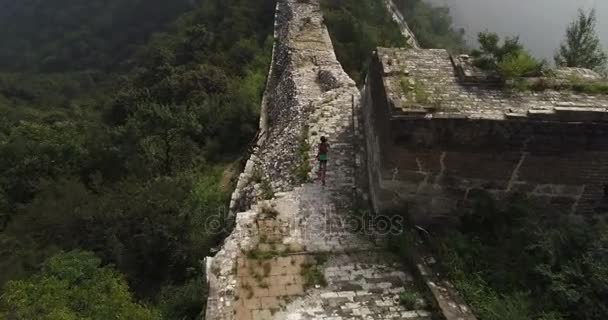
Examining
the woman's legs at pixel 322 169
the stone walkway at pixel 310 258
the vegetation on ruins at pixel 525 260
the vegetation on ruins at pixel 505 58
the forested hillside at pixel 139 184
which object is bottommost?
the forested hillside at pixel 139 184

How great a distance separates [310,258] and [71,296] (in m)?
3.66

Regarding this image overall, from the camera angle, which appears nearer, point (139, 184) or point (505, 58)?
point (505, 58)

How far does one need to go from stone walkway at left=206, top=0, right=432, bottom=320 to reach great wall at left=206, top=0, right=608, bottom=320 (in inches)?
0.7

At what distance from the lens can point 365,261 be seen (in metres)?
7.37

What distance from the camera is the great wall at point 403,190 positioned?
6.61 m

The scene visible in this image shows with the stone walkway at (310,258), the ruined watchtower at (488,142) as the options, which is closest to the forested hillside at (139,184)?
the stone walkway at (310,258)

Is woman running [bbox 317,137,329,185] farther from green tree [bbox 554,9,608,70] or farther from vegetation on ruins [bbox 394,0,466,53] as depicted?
vegetation on ruins [bbox 394,0,466,53]

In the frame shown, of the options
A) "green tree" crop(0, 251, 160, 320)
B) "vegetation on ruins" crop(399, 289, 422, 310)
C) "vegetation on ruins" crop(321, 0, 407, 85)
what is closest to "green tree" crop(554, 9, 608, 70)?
"vegetation on ruins" crop(321, 0, 407, 85)

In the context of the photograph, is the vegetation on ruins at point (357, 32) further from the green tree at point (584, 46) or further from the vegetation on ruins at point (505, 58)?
the vegetation on ruins at point (505, 58)

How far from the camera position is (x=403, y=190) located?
765 cm

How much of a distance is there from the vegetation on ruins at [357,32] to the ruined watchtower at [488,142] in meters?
9.09

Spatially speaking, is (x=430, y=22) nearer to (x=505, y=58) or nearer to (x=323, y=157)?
(x=505, y=58)

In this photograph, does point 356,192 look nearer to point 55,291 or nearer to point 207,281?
point 207,281

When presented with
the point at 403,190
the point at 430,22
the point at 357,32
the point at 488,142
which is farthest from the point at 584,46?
the point at 430,22
